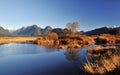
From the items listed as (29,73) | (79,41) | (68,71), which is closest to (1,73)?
(29,73)

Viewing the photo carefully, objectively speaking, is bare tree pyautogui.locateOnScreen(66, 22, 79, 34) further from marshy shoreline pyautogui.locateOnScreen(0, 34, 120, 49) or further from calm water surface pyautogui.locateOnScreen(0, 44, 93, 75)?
calm water surface pyautogui.locateOnScreen(0, 44, 93, 75)

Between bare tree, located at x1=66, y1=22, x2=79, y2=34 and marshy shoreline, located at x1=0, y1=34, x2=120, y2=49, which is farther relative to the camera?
bare tree, located at x1=66, y1=22, x2=79, y2=34

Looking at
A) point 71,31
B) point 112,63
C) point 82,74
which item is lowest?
point 82,74

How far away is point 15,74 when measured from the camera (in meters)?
15.6

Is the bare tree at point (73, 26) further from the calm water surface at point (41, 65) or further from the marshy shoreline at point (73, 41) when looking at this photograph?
the calm water surface at point (41, 65)

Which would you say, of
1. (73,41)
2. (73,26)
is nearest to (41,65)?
(73,41)

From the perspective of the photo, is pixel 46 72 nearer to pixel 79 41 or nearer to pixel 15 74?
pixel 15 74

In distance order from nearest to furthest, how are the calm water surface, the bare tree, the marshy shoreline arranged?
1. the calm water surface
2. the marshy shoreline
3. the bare tree

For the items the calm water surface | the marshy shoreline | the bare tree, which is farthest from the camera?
the bare tree

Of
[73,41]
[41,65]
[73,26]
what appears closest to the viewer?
[41,65]

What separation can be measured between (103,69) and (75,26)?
76447mm

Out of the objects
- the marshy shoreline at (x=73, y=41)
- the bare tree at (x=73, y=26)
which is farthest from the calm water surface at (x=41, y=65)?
the bare tree at (x=73, y=26)

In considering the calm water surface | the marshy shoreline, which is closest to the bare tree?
the marshy shoreline

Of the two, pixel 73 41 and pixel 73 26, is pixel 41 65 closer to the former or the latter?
pixel 73 41
